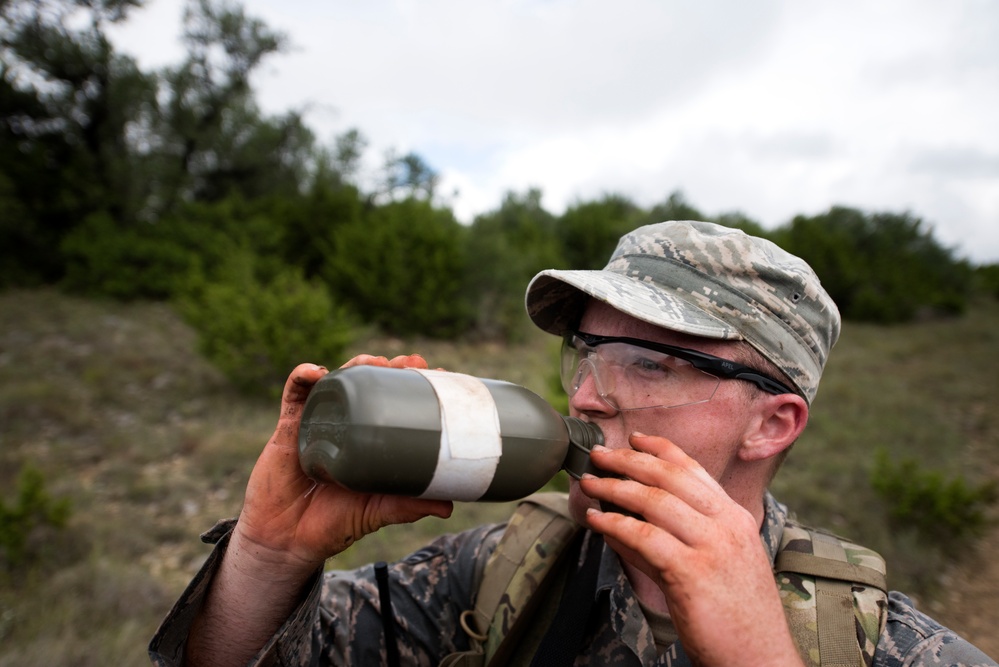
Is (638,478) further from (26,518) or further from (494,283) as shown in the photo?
(494,283)

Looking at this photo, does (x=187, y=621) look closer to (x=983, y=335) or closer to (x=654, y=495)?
(x=654, y=495)

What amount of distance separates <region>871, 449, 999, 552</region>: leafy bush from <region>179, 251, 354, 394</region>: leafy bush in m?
8.67

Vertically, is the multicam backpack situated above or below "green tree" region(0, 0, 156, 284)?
below

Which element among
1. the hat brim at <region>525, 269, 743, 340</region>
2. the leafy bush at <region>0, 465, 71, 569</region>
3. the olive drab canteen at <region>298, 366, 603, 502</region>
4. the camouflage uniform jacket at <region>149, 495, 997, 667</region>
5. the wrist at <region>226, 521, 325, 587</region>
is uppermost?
the hat brim at <region>525, 269, 743, 340</region>

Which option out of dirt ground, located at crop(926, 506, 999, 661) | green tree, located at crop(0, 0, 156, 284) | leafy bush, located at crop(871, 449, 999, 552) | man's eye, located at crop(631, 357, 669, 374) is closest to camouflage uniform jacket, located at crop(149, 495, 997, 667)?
man's eye, located at crop(631, 357, 669, 374)

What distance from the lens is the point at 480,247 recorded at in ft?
54.7

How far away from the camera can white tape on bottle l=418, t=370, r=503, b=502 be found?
3.56 feet

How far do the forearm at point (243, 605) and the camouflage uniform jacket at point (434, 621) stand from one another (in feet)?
0.13

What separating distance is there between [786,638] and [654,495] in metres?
0.36

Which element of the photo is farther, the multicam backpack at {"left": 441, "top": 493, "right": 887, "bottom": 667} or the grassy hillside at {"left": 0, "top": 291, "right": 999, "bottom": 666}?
the grassy hillside at {"left": 0, "top": 291, "right": 999, "bottom": 666}

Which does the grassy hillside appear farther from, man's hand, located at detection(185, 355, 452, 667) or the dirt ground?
man's hand, located at detection(185, 355, 452, 667)

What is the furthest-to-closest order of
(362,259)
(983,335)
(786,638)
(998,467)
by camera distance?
(983,335)
(362,259)
(998,467)
(786,638)

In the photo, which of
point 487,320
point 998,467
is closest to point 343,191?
point 487,320

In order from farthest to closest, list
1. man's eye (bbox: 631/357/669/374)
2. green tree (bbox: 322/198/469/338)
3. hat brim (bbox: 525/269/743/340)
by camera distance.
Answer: green tree (bbox: 322/198/469/338), man's eye (bbox: 631/357/669/374), hat brim (bbox: 525/269/743/340)
